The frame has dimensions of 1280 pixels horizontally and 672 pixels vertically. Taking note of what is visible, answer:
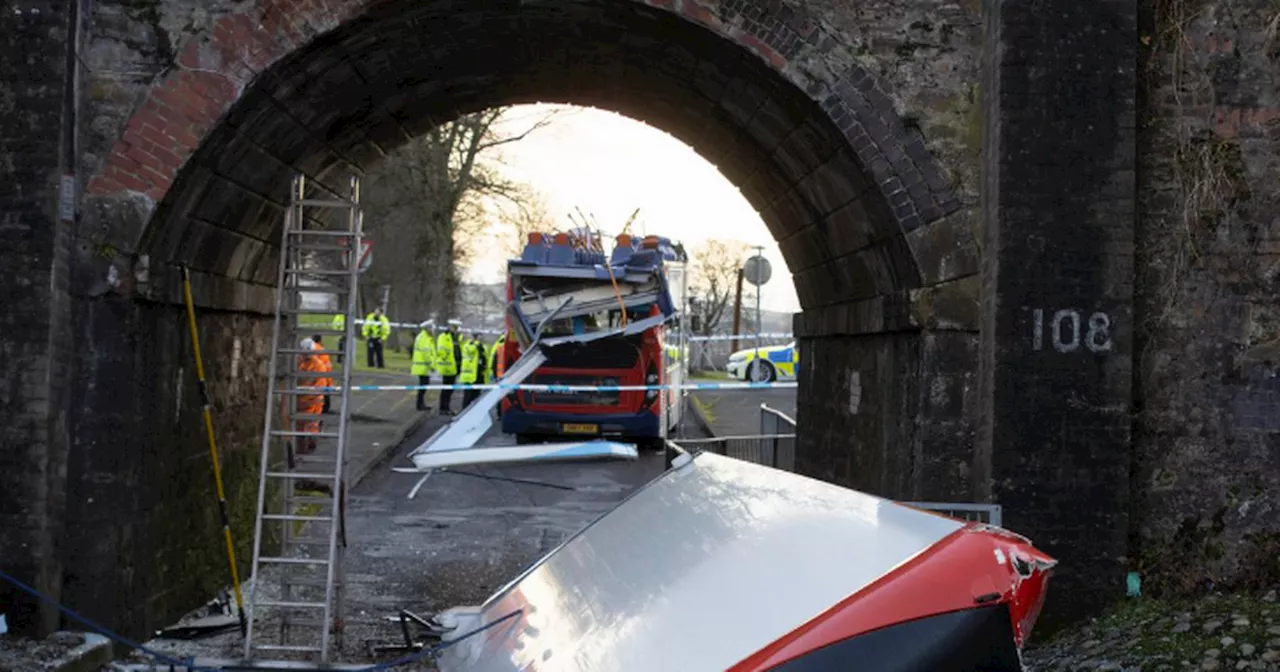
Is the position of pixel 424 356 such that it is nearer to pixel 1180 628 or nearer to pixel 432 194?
pixel 432 194

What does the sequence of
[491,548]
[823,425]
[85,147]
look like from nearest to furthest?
[85,147] → [823,425] → [491,548]

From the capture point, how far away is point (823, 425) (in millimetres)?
10930

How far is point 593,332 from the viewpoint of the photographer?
1838 centimetres

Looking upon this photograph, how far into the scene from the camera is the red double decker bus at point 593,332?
17734mm

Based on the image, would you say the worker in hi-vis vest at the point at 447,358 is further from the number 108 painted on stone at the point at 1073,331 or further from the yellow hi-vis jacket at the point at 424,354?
the number 108 painted on stone at the point at 1073,331

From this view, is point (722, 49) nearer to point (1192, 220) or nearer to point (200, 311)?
point (1192, 220)

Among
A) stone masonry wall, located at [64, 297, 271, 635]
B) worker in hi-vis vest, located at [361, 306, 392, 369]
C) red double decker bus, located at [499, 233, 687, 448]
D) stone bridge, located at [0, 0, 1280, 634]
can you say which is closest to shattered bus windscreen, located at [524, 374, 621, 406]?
red double decker bus, located at [499, 233, 687, 448]

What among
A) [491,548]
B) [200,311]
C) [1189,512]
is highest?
[200,311]

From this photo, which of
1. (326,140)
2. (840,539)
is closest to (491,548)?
(326,140)

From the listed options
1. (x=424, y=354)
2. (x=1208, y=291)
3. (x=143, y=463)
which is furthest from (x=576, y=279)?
(x=1208, y=291)

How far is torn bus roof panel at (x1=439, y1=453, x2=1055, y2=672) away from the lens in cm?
342

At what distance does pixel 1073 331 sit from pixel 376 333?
2427 cm

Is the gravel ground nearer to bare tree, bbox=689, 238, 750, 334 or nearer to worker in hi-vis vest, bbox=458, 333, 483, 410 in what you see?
worker in hi-vis vest, bbox=458, 333, 483, 410

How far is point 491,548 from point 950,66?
6.41 m
